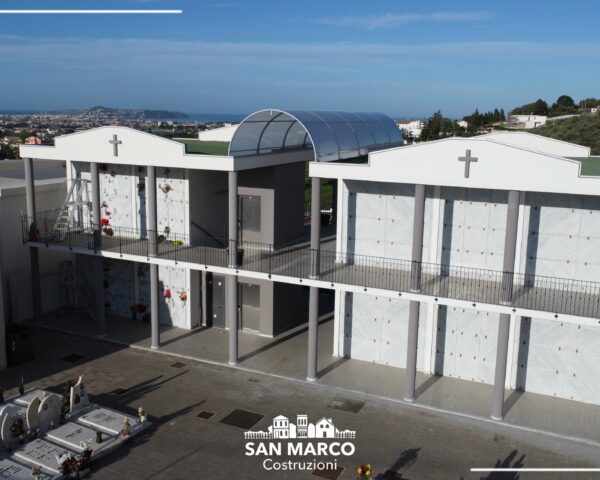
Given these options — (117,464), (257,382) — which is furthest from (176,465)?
(257,382)

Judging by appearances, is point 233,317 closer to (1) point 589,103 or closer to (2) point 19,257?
(2) point 19,257

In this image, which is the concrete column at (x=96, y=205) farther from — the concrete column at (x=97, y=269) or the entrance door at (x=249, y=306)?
the entrance door at (x=249, y=306)

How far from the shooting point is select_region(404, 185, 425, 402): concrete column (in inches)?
629

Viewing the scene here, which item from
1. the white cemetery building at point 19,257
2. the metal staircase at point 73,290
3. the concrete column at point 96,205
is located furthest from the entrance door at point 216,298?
the white cemetery building at point 19,257

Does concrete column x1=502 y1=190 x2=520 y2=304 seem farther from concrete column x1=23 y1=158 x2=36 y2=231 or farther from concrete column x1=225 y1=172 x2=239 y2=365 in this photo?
concrete column x1=23 y1=158 x2=36 y2=231

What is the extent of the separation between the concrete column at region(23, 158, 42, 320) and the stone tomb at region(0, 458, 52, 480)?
9869mm

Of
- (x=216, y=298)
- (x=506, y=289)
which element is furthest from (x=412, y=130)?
(x=506, y=289)

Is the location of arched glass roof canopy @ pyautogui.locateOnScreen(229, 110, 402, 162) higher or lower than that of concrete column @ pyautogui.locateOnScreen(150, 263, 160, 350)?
higher

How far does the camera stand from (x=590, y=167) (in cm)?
1733

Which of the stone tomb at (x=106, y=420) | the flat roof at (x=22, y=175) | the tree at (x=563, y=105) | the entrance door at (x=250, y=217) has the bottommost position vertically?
the stone tomb at (x=106, y=420)

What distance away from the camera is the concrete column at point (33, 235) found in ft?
70.5

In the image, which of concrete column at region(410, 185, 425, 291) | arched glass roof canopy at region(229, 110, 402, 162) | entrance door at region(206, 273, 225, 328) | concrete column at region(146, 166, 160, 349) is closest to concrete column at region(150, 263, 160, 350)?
concrete column at region(146, 166, 160, 349)

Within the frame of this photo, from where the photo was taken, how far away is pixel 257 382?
17.8m

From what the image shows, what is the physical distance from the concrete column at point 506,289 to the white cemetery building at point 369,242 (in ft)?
0.14
